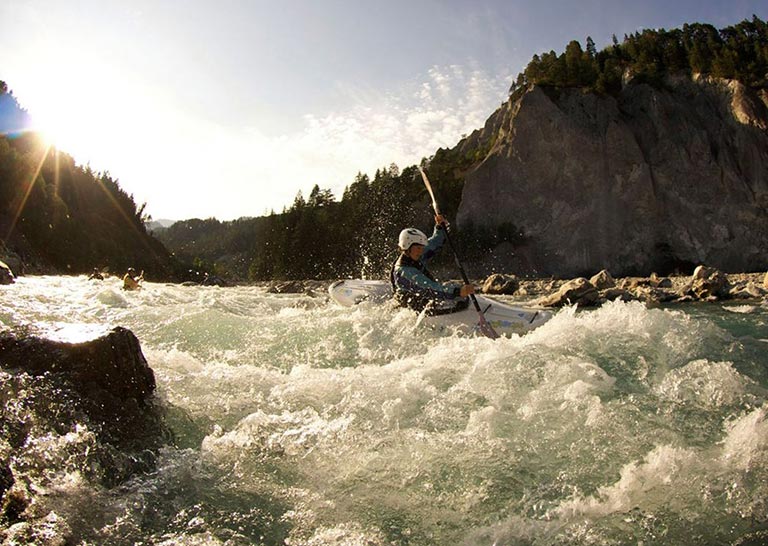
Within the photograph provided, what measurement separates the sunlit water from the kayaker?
168cm

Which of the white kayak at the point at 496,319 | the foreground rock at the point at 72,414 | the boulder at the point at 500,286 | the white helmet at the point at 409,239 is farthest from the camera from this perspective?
the boulder at the point at 500,286

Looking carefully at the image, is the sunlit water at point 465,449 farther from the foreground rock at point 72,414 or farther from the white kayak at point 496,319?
the white kayak at point 496,319

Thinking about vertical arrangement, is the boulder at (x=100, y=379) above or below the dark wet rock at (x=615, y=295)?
above

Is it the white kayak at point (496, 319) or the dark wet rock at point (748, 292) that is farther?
the dark wet rock at point (748, 292)

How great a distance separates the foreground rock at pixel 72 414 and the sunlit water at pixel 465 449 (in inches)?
2.7

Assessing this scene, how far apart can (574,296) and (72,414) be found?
16.5 m

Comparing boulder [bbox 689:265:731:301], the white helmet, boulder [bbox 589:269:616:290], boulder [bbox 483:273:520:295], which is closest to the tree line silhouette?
boulder [bbox 483:273:520:295]

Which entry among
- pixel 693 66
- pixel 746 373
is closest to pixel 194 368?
pixel 746 373

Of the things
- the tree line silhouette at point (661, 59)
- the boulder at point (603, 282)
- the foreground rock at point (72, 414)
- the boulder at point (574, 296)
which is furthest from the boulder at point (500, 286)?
the tree line silhouette at point (661, 59)

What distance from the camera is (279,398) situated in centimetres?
436

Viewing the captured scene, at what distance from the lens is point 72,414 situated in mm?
3225

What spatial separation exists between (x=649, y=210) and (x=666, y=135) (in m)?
6.74

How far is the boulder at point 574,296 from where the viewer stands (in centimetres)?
1683

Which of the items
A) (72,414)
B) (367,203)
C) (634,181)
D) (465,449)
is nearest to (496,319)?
(465,449)
